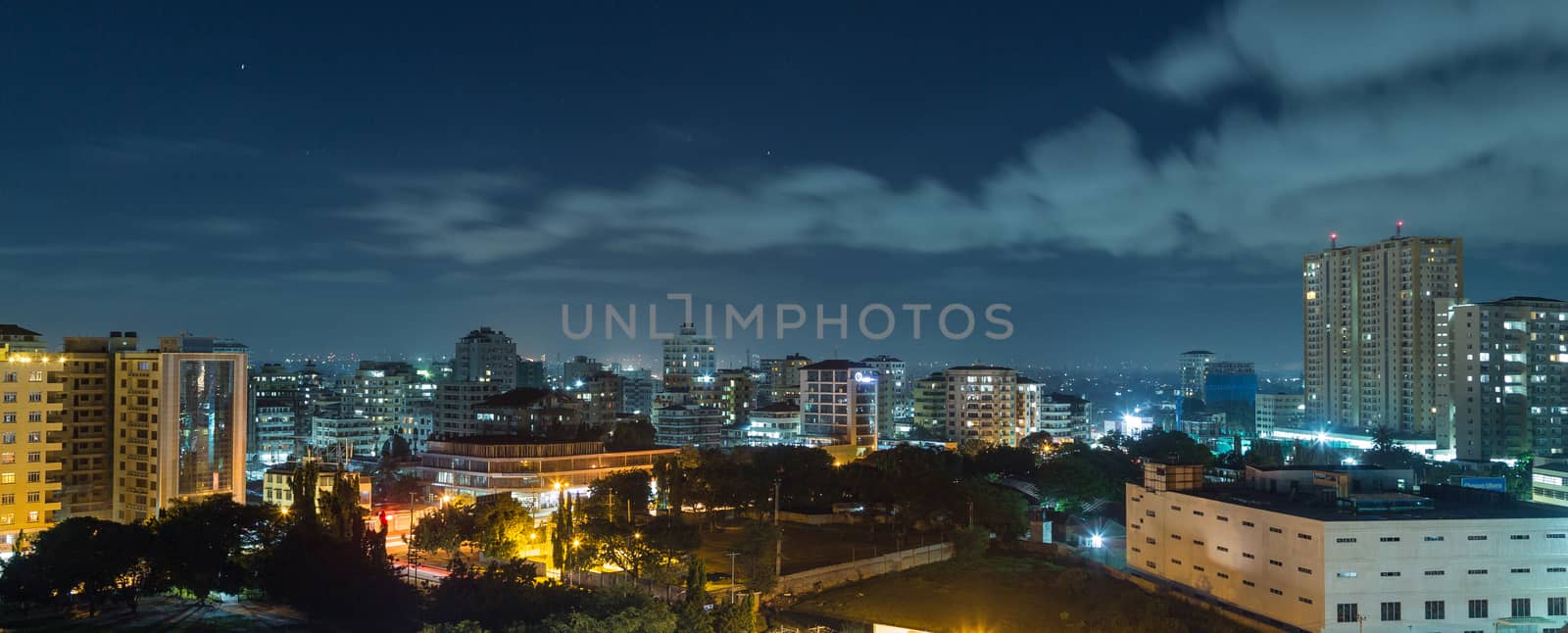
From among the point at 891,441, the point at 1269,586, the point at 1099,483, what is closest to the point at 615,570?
the point at 1269,586

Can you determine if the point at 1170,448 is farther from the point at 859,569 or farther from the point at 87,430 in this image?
the point at 87,430

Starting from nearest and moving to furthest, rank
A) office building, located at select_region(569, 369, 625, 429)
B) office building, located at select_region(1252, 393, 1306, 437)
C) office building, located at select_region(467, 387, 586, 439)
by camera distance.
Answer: office building, located at select_region(467, 387, 586, 439) < office building, located at select_region(569, 369, 625, 429) < office building, located at select_region(1252, 393, 1306, 437)

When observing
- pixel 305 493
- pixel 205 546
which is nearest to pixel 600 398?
pixel 305 493

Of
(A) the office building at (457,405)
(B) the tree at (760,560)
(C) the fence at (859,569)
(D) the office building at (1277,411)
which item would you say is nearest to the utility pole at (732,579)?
(B) the tree at (760,560)

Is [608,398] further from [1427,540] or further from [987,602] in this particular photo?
[1427,540]

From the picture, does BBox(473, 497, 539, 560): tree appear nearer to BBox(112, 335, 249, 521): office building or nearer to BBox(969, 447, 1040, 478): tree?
BBox(112, 335, 249, 521): office building

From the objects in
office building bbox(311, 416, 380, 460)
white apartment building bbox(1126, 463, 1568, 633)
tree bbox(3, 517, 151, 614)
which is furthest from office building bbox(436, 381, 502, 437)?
white apartment building bbox(1126, 463, 1568, 633)
